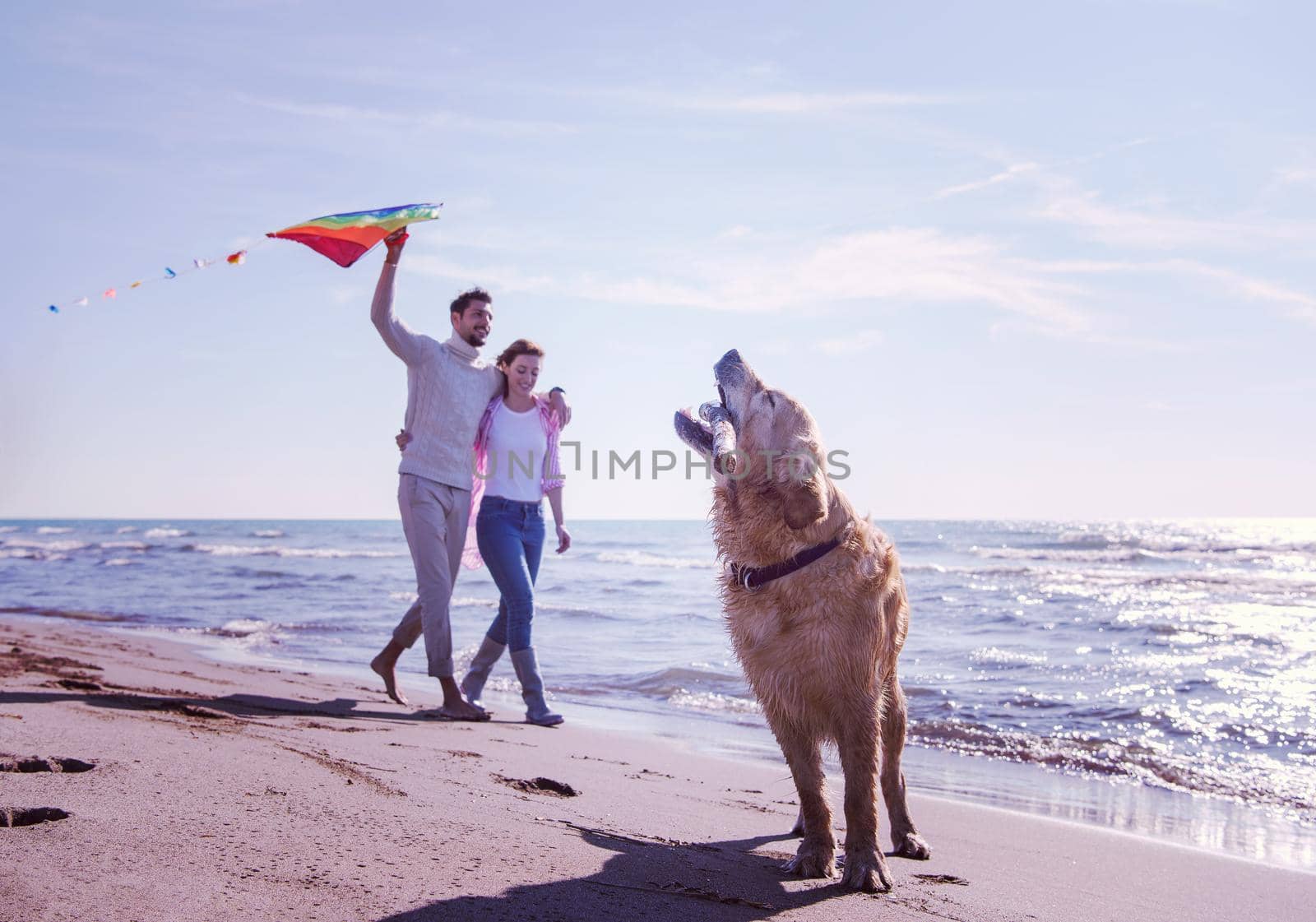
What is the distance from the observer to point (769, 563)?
3.55 metres

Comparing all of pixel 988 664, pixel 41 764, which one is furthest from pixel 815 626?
pixel 988 664

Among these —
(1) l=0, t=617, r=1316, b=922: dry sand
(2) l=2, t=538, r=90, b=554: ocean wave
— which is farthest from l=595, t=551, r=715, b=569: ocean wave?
(1) l=0, t=617, r=1316, b=922: dry sand

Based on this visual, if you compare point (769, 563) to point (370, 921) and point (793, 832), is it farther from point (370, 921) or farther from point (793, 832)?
point (370, 921)

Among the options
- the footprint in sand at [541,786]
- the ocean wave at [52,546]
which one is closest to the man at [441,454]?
the footprint in sand at [541,786]

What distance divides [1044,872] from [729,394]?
2152 millimetres

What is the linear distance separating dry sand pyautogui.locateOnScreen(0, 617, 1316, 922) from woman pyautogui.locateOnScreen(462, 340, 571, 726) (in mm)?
776

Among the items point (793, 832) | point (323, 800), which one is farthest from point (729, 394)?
point (323, 800)

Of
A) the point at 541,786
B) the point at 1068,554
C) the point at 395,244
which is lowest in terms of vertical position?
the point at 1068,554

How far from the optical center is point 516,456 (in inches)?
249

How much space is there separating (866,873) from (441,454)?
373 centimetres

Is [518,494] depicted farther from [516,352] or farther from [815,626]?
[815,626]

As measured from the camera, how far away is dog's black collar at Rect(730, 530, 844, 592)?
348 centimetres

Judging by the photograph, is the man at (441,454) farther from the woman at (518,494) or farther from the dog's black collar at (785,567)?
the dog's black collar at (785,567)

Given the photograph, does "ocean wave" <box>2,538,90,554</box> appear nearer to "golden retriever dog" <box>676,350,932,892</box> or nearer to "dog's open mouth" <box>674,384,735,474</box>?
"dog's open mouth" <box>674,384,735,474</box>
